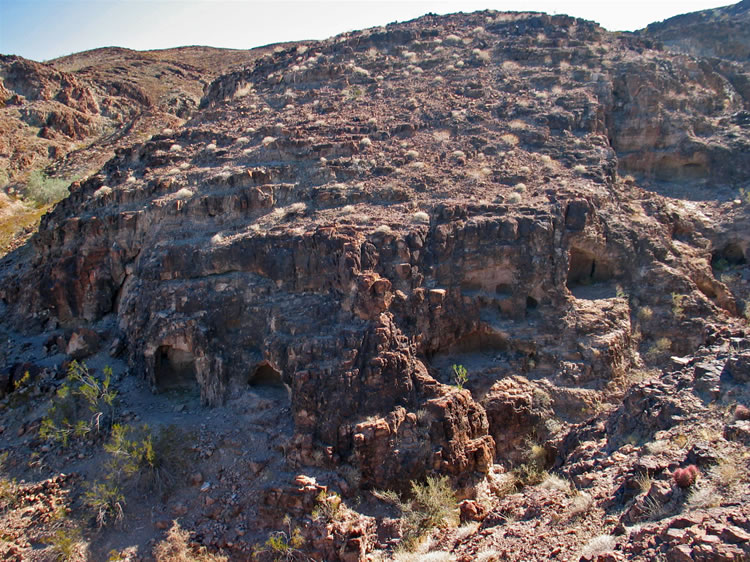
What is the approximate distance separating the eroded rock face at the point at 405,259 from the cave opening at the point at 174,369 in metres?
0.05

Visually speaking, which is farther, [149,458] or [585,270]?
[585,270]

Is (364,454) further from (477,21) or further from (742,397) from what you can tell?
(477,21)

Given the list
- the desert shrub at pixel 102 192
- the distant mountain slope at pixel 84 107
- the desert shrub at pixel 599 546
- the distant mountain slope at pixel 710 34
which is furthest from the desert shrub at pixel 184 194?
the distant mountain slope at pixel 710 34

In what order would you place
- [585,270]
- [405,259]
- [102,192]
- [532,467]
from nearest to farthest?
1. [532,467]
2. [405,259]
3. [585,270]
4. [102,192]

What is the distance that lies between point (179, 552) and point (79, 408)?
571 centimetres

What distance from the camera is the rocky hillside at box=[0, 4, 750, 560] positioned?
10.8 meters

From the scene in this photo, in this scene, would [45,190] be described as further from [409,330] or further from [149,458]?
Result: [409,330]

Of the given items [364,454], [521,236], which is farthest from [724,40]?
[364,454]

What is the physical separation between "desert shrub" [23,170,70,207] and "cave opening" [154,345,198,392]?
14.7 meters

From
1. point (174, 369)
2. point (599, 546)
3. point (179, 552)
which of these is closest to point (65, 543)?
point (179, 552)

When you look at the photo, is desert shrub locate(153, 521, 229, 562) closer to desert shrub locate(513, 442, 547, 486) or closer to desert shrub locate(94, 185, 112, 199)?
desert shrub locate(513, 442, 547, 486)

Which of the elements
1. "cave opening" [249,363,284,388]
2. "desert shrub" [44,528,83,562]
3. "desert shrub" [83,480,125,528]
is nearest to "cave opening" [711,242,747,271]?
"cave opening" [249,363,284,388]

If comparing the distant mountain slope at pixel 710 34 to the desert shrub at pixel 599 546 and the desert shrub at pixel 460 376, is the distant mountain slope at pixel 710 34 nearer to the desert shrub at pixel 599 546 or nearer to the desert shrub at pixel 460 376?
the desert shrub at pixel 460 376

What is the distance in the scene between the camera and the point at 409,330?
47.1 ft
